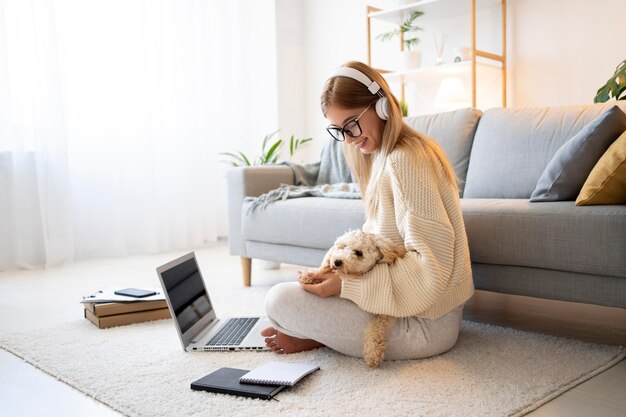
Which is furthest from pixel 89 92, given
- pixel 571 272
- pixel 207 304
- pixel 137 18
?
pixel 571 272

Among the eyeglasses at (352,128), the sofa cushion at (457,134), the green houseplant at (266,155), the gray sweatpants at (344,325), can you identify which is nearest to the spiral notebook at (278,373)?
the gray sweatpants at (344,325)

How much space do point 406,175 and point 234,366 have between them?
2.42ft

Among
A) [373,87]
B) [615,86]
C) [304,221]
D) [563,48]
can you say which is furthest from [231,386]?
[563,48]

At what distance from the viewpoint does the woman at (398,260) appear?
5.67 ft

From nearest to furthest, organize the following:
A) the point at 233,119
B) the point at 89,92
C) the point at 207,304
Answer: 1. the point at 207,304
2. the point at 89,92
3. the point at 233,119

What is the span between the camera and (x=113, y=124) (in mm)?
4336

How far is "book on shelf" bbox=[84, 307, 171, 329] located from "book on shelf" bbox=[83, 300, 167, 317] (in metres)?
0.01

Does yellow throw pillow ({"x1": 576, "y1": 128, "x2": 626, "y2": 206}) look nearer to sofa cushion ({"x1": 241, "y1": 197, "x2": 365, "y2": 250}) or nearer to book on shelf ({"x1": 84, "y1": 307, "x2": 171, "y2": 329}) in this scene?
sofa cushion ({"x1": 241, "y1": 197, "x2": 365, "y2": 250})

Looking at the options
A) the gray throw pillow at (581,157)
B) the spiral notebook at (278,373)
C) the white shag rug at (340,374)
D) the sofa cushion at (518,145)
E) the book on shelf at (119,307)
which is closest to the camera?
the white shag rug at (340,374)

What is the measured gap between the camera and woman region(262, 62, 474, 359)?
1729 mm

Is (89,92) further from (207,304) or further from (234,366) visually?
(234,366)

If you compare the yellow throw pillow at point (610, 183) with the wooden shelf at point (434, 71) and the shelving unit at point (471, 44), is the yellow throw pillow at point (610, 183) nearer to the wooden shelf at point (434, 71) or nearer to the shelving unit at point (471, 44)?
the shelving unit at point (471, 44)

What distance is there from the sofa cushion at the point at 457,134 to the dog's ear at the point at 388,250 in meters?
1.24

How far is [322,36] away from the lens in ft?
17.2
